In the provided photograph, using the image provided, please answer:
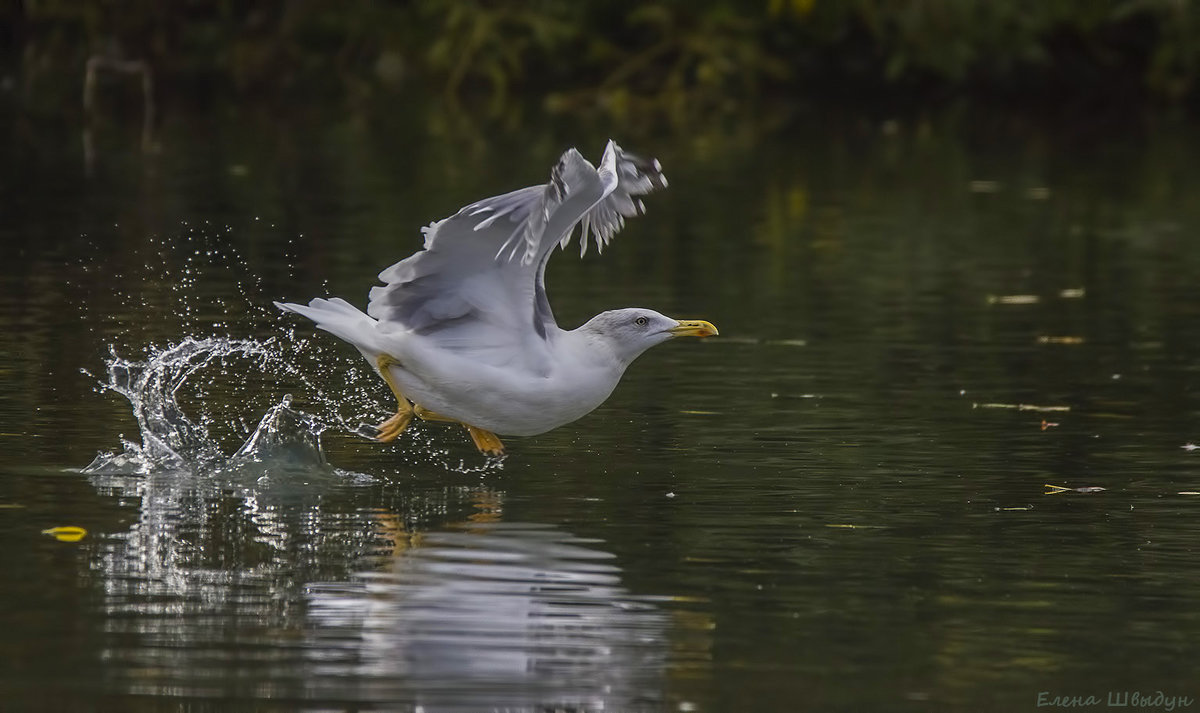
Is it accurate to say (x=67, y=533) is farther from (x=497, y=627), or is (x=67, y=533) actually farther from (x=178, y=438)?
(x=497, y=627)

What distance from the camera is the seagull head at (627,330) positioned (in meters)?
9.08

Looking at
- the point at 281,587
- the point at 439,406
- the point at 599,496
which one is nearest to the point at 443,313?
the point at 439,406

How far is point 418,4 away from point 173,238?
814 inches

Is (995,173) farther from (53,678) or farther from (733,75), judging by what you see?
(53,678)

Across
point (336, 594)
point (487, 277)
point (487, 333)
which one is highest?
point (487, 277)

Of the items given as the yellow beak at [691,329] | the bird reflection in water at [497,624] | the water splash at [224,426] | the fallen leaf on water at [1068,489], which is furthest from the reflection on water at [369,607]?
the fallen leaf on water at [1068,489]

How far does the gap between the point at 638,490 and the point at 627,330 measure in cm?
63

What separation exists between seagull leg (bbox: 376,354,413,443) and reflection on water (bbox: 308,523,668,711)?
3.50 ft

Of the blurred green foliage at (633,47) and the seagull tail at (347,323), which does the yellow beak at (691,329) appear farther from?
the blurred green foliage at (633,47)

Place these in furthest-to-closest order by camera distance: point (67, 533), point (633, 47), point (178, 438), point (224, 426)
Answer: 1. point (633, 47)
2. point (224, 426)
3. point (178, 438)
4. point (67, 533)

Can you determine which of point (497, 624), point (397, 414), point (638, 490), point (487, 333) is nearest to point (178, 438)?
point (397, 414)

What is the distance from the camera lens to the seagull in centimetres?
884

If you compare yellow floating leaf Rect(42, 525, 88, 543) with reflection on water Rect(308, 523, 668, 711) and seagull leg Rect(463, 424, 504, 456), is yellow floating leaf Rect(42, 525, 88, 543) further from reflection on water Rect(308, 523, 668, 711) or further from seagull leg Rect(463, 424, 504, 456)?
seagull leg Rect(463, 424, 504, 456)

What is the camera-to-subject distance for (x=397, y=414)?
950 centimetres
